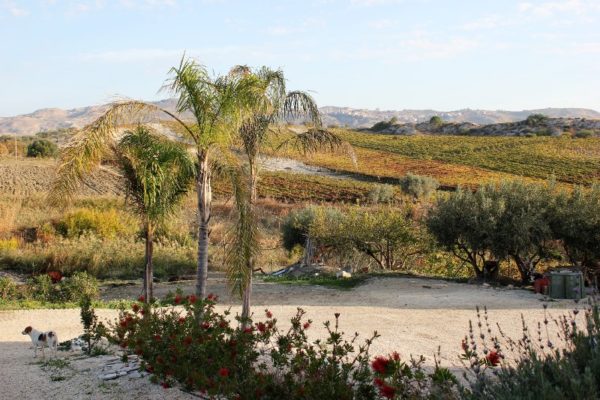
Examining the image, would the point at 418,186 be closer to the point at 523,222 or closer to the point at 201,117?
the point at 523,222

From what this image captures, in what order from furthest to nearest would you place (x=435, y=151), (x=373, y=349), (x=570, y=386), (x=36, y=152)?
(x=435, y=151) < (x=36, y=152) < (x=373, y=349) < (x=570, y=386)

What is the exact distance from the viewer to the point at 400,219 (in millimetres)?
19578

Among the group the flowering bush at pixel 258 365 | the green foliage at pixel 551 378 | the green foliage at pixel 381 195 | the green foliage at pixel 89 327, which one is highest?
the green foliage at pixel 551 378

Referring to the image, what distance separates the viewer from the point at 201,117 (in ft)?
32.1

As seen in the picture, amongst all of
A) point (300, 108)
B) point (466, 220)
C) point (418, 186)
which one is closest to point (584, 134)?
point (418, 186)

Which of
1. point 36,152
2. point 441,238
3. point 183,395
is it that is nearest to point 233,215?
point 183,395

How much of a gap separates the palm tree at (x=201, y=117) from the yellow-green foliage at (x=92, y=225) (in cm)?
1714

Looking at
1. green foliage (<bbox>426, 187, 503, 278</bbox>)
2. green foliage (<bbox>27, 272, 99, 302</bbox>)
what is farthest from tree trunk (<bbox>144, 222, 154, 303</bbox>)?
green foliage (<bbox>426, 187, 503, 278</bbox>)

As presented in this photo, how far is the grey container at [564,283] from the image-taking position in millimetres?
13797

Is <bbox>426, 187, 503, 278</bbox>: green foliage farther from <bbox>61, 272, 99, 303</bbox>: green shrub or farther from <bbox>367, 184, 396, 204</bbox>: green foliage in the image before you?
<bbox>367, 184, 396, 204</bbox>: green foliage

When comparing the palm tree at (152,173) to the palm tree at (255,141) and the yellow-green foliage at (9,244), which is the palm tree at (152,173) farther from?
the yellow-green foliage at (9,244)

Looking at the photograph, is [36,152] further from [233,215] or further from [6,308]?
[233,215]

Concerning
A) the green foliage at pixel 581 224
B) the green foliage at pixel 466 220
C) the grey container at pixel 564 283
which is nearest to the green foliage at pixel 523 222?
the green foliage at pixel 466 220

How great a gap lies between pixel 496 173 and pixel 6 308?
52.4m
